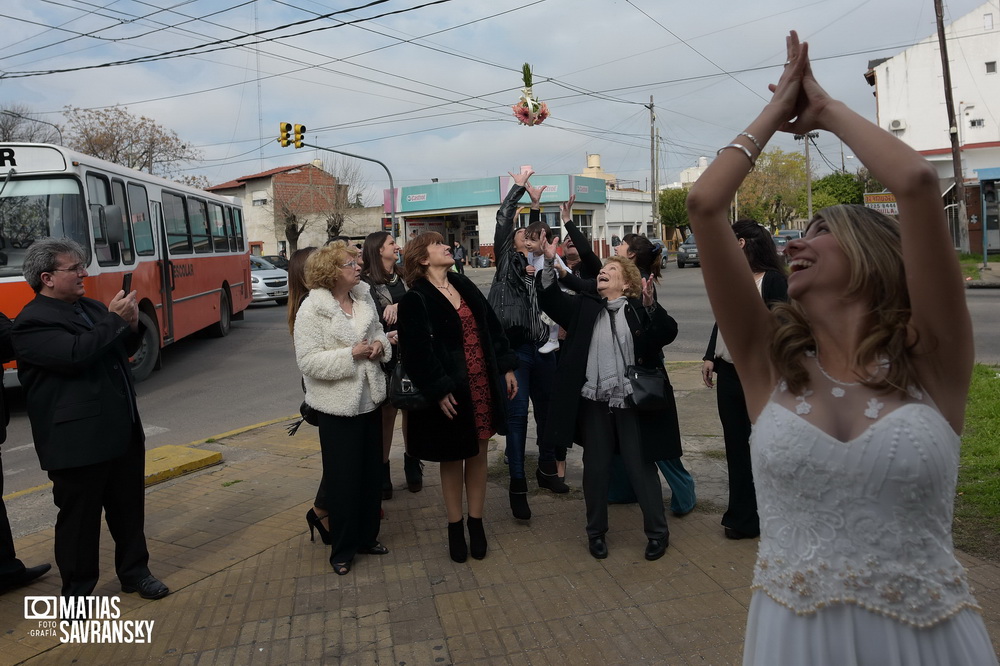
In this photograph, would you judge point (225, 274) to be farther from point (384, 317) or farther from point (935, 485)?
point (935, 485)

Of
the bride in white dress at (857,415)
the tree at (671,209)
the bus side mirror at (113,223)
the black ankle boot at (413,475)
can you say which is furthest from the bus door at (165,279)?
the tree at (671,209)

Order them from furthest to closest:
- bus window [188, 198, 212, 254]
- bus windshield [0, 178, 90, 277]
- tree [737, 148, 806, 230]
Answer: tree [737, 148, 806, 230]
bus window [188, 198, 212, 254]
bus windshield [0, 178, 90, 277]

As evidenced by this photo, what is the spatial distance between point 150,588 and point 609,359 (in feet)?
9.39

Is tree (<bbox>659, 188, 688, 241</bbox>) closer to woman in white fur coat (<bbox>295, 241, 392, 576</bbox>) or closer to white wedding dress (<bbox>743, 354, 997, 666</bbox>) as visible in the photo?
woman in white fur coat (<bbox>295, 241, 392, 576</bbox>)

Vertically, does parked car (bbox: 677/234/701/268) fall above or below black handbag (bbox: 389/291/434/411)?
below

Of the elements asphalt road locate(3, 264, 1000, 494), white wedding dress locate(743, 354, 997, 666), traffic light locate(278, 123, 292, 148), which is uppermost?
traffic light locate(278, 123, 292, 148)

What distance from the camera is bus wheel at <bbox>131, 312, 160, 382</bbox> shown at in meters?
11.4

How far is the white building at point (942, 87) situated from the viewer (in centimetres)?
4009

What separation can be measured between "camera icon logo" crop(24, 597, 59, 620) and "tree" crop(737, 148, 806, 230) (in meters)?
67.8

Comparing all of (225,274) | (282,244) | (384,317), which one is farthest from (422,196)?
(384,317)

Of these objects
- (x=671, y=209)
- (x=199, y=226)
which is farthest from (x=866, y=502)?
(x=671, y=209)

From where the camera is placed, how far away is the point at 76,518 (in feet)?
13.2

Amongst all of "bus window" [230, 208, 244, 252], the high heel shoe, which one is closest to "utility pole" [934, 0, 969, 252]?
"bus window" [230, 208, 244, 252]

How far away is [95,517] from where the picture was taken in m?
4.10
